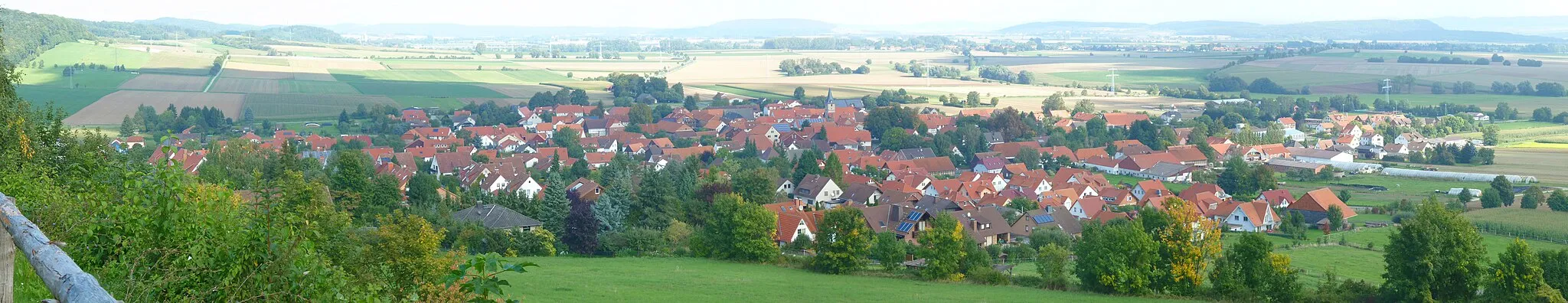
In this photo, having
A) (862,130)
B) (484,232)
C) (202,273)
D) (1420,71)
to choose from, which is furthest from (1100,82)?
(202,273)

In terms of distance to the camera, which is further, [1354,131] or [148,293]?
[1354,131]

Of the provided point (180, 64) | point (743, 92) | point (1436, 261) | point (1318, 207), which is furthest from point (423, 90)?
point (1436, 261)

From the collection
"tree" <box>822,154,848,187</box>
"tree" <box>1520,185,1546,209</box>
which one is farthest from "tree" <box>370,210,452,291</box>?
"tree" <box>1520,185,1546,209</box>

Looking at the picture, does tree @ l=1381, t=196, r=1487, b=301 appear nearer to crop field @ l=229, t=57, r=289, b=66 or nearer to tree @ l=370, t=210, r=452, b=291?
tree @ l=370, t=210, r=452, b=291

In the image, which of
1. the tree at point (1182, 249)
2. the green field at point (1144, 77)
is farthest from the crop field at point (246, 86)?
the tree at point (1182, 249)

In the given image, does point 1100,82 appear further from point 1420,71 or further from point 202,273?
point 202,273

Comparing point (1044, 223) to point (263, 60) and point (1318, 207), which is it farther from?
point (263, 60)
